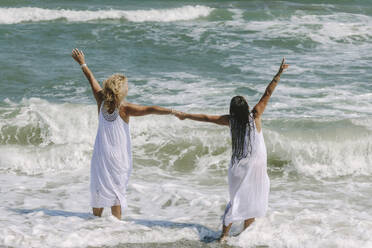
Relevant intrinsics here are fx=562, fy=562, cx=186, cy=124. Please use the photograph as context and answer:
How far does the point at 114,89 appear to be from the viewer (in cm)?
521

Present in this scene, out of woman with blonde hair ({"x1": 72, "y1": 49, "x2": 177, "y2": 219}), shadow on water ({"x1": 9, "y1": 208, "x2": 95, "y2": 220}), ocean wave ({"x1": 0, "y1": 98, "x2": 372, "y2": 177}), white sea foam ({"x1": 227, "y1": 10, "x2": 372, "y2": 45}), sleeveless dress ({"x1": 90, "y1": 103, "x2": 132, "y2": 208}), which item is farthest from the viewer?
white sea foam ({"x1": 227, "y1": 10, "x2": 372, "y2": 45})

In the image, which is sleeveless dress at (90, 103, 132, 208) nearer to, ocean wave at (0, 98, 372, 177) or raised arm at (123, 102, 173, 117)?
raised arm at (123, 102, 173, 117)

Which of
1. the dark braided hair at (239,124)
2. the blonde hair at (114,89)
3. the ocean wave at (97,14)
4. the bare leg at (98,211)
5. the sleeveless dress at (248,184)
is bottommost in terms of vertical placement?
the bare leg at (98,211)

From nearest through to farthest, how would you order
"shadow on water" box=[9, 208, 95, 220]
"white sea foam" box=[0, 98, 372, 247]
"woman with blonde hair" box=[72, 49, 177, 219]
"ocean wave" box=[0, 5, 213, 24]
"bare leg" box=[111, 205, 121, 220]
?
1. "woman with blonde hair" box=[72, 49, 177, 219]
2. "white sea foam" box=[0, 98, 372, 247]
3. "bare leg" box=[111, 205, 121, 220]
4. "shadow on water" box=[9, 208, 95, 220]
5. "ocean wave" box=[0, 5, 213, 24]

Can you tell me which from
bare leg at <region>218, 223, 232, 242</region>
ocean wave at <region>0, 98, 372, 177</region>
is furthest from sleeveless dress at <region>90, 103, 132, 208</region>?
ocean wave at <region>0, 98, 372, 177</region>

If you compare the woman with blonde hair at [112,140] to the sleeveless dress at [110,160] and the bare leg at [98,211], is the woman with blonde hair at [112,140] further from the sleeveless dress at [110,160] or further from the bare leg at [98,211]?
the bare leg at [98,211]

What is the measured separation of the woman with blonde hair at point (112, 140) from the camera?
529cm

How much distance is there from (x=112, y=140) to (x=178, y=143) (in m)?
4.08

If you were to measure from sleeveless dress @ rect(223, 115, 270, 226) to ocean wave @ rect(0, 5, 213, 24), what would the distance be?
746 inches

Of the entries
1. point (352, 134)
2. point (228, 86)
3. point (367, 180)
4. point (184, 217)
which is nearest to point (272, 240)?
point (184, 217)

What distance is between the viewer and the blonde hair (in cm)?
522

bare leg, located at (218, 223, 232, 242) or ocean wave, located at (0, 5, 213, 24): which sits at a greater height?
ocean wave, located at (0, 5, 213, 24)

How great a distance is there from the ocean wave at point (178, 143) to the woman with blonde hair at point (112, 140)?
2947 mm

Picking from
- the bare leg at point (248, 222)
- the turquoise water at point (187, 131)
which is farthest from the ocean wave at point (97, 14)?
the bare leg at point (248, 222)
